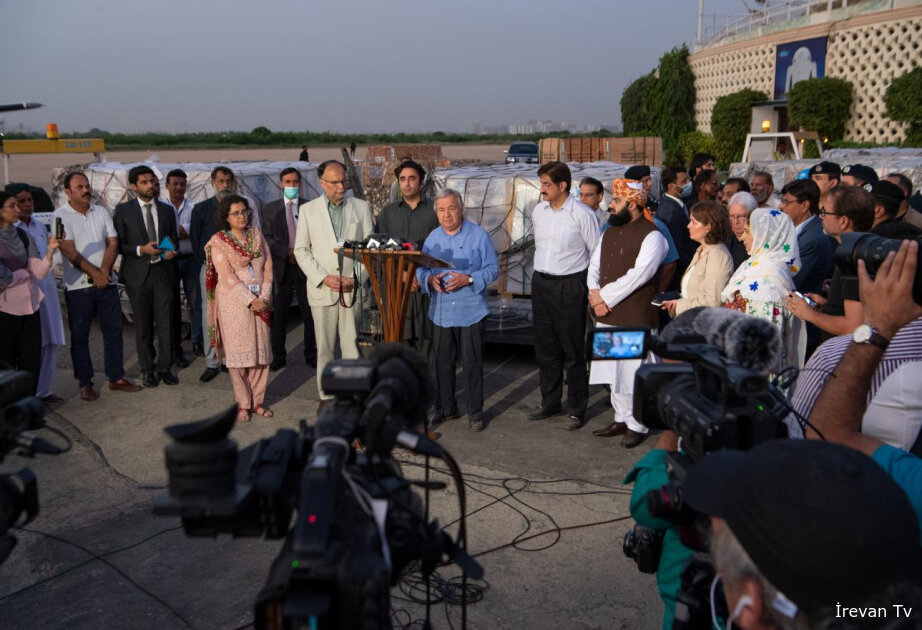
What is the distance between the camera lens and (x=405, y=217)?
6.53 meters

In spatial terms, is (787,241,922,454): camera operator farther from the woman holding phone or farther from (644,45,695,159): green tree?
(644,45,695,159): green tree

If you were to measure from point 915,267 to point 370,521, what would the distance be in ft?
5.48

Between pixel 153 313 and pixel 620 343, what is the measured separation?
6.36m

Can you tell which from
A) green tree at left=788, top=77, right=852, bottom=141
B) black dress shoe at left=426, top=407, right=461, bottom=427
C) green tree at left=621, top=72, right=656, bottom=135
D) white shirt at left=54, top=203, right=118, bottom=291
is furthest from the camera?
green tree at left=621, top=72, right=656, bottom=135

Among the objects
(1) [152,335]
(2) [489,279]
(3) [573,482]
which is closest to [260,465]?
(3) [573,482]

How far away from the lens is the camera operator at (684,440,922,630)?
1.14 m

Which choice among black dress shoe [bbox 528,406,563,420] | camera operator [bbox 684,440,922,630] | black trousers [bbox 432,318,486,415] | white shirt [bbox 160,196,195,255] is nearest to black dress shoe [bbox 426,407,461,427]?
black trousers [bbox 432,318,486,415]

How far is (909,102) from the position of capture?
81.7 ft

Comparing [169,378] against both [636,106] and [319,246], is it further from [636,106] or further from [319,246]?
[636,106]

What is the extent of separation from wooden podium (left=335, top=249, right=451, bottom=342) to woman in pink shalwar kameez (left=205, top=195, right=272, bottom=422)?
1.07 m

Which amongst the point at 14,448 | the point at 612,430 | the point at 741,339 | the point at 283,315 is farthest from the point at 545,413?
the point at 14,448

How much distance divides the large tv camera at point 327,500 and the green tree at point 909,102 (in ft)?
91.4

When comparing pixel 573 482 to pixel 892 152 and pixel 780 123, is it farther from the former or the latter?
pixel 780 123

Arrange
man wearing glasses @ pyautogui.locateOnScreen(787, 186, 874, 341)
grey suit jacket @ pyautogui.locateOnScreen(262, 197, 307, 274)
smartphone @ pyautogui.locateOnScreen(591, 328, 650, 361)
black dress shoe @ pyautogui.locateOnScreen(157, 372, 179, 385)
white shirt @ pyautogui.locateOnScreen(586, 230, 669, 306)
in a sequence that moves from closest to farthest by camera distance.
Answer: smartphone @ pyautogui.locateOnScreen(591, 328, 650, 361) < man wearing glasses @ pyautogui.locateOnScreen(787, 186, 874, 341) < white shirt @ pyautogui.locateOnScreen(586, 230, 669, 306) < black dress shoe @ pyautogui.locateOnScreen(157, 372, 179, 385) < grey suit jacket @ pyautogui.locateOnScreen(262, 197, 307, 274)
